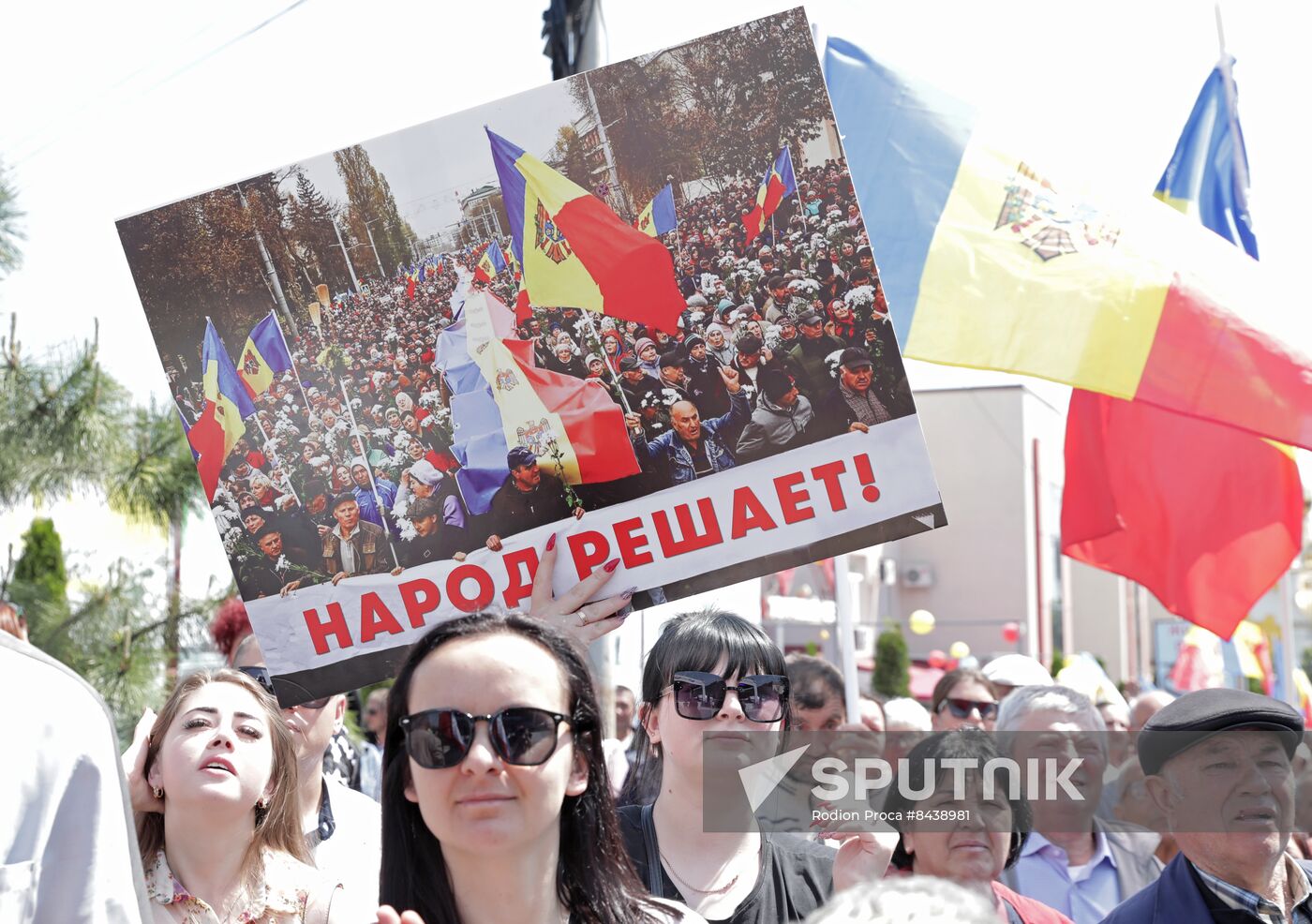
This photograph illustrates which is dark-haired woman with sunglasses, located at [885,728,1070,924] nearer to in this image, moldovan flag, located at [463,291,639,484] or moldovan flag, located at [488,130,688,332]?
moldovan flag, located at [463,291,639,484]

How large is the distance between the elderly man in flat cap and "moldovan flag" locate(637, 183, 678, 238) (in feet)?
4.99

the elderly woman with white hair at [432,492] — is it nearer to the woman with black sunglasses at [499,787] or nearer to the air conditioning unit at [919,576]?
the woman with black sunglasses at [499,787]

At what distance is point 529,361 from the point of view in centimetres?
305

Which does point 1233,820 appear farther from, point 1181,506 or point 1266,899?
point 1181,506

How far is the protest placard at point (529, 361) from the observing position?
295 centimetres

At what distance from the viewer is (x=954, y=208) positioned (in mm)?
5168

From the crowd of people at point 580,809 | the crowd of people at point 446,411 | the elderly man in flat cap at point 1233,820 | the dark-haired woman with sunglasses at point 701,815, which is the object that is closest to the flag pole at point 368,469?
the crowd of people at point 446,411

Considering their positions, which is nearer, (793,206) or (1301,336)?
(793,206)

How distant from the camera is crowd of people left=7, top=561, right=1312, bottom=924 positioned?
148 cm

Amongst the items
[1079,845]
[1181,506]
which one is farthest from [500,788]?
[1181,506]

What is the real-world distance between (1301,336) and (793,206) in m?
2.46

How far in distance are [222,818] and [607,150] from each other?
5.54ft

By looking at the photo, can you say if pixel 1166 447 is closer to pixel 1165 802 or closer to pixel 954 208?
pixel 954 208

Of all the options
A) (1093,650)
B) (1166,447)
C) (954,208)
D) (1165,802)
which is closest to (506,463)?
(1165,802)
